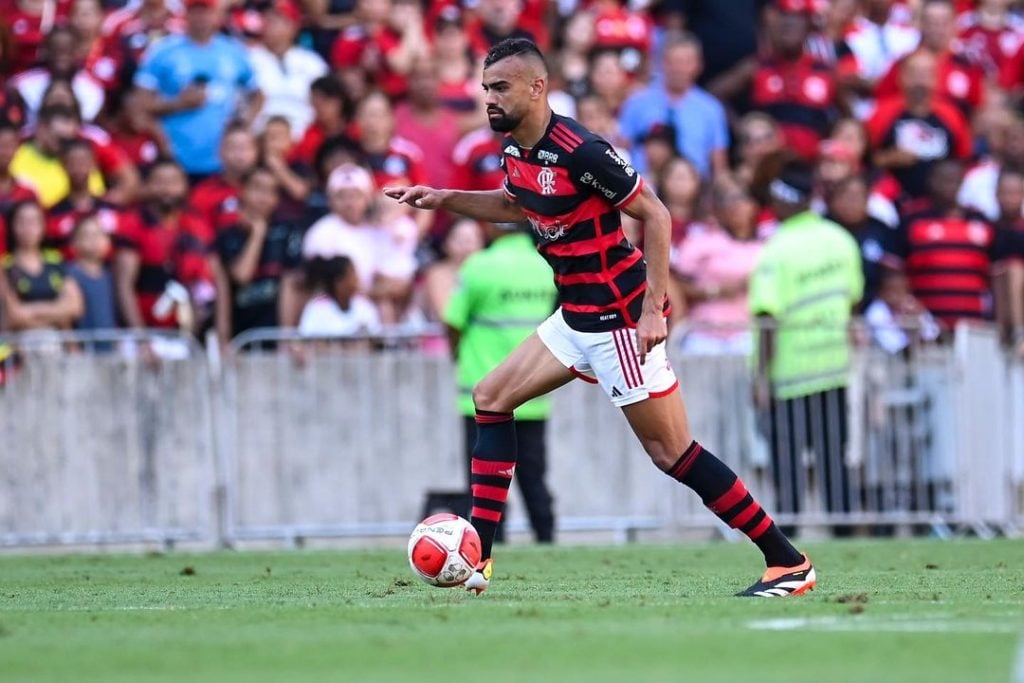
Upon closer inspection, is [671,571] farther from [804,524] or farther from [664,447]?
[804,524]

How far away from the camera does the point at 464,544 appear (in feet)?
28.9

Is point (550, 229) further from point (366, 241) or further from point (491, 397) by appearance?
point (366, 241)

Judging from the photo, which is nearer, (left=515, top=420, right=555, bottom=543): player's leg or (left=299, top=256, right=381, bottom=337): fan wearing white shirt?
(left=515, top=420, right=555, bottom=543): player's leg

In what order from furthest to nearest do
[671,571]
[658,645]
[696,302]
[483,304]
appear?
[696,302], [483,304], [671,571], [658,645]

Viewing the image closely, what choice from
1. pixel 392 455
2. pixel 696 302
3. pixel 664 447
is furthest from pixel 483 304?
pixel 664 447

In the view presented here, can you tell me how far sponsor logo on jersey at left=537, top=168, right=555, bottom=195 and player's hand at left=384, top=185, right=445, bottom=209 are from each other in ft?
1.75

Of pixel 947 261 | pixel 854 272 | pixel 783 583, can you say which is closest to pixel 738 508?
pixel 783 583

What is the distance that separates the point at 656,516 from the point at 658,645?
8863 mm

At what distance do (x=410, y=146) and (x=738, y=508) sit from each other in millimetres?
8644

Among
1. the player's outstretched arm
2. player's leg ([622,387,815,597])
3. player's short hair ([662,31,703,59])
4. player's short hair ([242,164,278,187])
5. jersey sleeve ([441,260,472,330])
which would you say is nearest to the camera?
player's leg ([622,387,815,597])

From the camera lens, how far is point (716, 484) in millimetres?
8734

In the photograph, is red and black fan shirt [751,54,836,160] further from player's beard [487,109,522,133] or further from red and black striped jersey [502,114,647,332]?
player's beard [487,109,522,133]

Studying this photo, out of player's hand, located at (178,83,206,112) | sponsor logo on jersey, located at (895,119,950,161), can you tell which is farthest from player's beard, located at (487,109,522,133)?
sponsor logo on jersey, located at (895,119,950,161)

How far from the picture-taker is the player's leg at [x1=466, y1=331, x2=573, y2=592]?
29.7 feet
